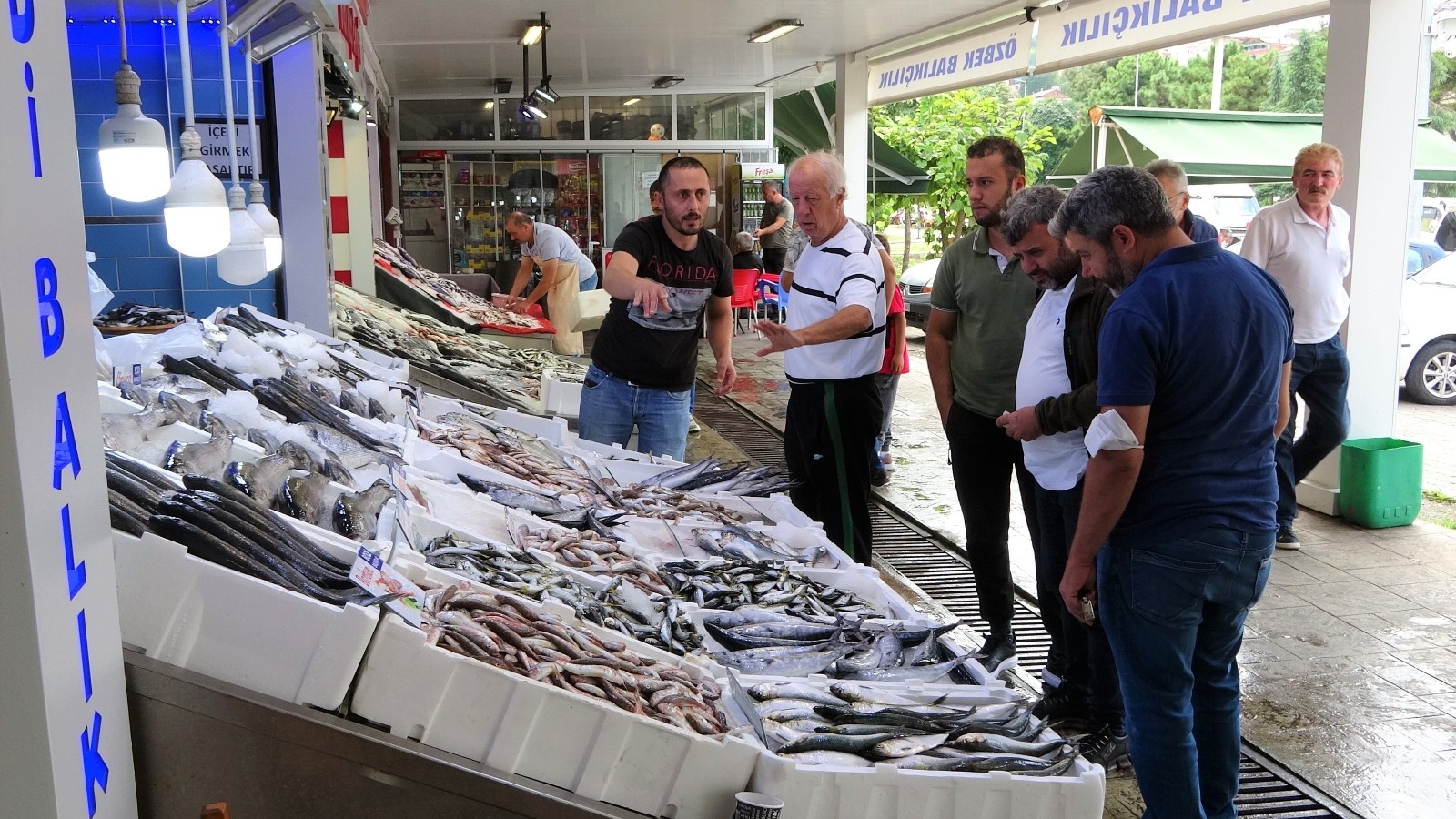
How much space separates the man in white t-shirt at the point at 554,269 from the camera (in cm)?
1226

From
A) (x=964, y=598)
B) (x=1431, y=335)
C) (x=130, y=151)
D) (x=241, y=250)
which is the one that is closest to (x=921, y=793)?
(x=130, y=151)

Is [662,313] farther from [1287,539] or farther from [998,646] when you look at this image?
[1287,539]

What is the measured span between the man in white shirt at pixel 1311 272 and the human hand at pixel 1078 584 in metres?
3.62

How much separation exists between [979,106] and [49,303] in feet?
86.6

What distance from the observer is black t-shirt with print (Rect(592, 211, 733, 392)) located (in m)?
5.12

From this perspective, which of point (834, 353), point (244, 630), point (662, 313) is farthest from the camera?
point (662, 313)

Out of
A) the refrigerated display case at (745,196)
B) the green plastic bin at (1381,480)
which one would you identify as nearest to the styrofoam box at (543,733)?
the green plastic bin at (1381,480)

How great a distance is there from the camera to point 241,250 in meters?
3.82

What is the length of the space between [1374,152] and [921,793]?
565cm

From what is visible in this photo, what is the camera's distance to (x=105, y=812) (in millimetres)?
1939

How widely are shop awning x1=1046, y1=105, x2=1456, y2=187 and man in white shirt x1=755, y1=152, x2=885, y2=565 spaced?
8947mm

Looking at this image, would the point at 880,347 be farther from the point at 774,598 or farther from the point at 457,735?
the point at 457,735

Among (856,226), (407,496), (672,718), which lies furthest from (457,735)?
(856,226)

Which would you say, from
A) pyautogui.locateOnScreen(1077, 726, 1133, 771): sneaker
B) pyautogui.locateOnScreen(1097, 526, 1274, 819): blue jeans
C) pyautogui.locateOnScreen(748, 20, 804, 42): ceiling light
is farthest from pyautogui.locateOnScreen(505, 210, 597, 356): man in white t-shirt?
pyautogui.locateOnScreen(1097, 526, 1274, 819): blue jeans
